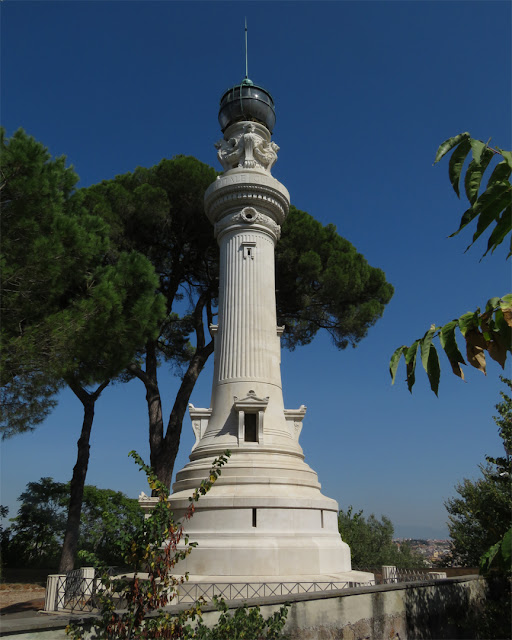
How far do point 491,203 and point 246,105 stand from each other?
604 inches

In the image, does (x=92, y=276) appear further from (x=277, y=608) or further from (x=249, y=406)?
(x=277, y=608)

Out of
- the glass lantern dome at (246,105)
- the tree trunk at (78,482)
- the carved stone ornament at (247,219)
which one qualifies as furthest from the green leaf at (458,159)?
the tree trunk at (78,482)

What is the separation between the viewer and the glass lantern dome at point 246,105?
16.3 metres

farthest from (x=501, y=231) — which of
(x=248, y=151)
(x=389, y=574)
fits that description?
(x=248, y=151)

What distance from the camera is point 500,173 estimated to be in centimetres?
252

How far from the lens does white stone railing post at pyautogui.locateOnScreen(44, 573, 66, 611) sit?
36.9ft

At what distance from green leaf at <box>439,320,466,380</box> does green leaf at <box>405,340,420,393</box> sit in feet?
0.54

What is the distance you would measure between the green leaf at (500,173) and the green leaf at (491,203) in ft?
0.32

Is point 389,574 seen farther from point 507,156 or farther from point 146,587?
point 507,156

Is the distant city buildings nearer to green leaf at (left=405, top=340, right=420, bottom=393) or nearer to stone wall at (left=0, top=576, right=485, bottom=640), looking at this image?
stone wall at (left=0, top=576, right=485, bottom=640)

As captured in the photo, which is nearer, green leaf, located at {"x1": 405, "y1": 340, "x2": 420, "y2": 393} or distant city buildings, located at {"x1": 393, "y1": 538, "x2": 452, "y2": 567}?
green leaf, located at {"x1": 405, "y1": 340, "x2": 420, "y2": 393}

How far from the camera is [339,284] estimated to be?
1961 cm

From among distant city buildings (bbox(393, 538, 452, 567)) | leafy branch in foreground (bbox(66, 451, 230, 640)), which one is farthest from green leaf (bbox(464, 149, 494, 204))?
distant city buildings (bbox(393, 538, 452, 567))

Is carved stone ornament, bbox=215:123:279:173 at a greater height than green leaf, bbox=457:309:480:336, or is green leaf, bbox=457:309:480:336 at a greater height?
carved stone ornament, bbox=215:123:279:173
